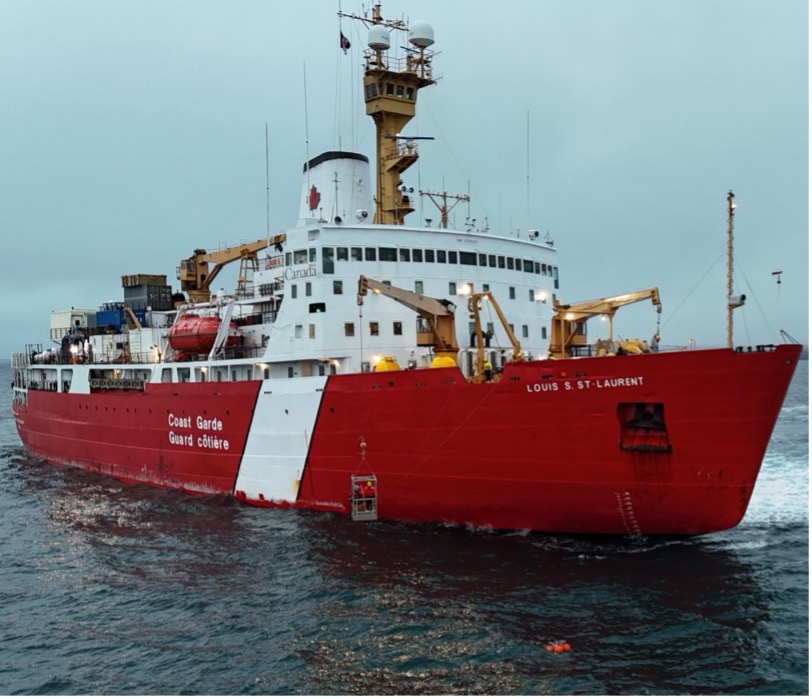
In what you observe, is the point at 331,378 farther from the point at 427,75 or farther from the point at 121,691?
the point at 427,75

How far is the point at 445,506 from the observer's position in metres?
19.3

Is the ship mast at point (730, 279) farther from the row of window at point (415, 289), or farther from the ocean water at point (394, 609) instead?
the row of window at point (415, 289)

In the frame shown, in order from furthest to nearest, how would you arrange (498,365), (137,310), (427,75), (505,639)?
(137,310) → (427,75) → (498,365) → (505,639)

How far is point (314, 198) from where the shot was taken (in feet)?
89.6

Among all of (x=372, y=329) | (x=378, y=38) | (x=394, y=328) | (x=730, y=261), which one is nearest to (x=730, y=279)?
(x=730, y=261)

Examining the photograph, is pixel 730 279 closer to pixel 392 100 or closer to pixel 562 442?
pixel 562 442

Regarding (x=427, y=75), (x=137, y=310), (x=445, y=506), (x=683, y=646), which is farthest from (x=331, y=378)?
(x=137, y=310)

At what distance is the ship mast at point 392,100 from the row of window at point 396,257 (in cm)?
439

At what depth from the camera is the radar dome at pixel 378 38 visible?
2647 cm

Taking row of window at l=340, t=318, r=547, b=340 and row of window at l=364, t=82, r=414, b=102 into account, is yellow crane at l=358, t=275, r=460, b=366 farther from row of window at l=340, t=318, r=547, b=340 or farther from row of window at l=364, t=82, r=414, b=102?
row of window at l=364, t=82, r=414, b=102

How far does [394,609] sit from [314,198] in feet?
57.1

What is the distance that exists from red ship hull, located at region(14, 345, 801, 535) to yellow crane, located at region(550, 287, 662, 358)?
124 inches

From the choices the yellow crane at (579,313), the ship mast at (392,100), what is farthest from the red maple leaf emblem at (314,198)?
the yellow crane at (579,313)

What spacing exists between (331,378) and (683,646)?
11664 mm
